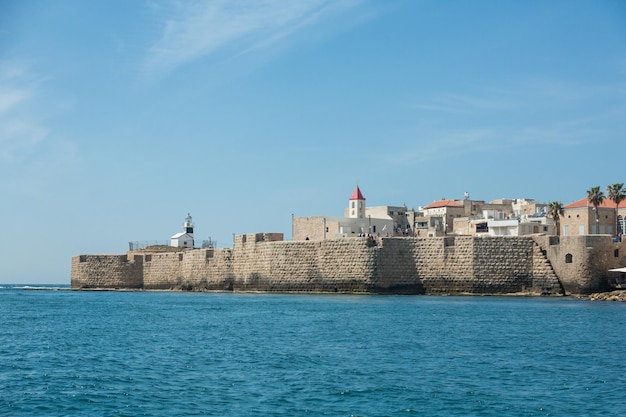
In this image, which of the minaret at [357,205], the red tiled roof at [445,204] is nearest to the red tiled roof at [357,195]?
the minaret at [357,205]

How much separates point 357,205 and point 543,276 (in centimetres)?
2091

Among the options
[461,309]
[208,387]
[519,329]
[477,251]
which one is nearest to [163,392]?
[208,387]

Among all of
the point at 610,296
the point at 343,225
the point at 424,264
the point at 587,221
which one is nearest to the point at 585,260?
the point at 610,296

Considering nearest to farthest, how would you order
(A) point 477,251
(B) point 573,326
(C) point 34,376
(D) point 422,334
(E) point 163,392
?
1. (E) point 163,392
2. (C) point 34,376
3. (D) point 422,334
4. (B) point 573,326
5. (A) point 477,251

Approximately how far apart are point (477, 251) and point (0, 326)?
20.4 metres

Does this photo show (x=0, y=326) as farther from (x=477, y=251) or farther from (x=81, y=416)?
(x=477, y=251)

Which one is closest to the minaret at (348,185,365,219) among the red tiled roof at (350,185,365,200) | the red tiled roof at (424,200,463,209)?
the red tiled roof at (350,185,365,200)

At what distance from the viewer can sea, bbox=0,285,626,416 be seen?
1326 cm

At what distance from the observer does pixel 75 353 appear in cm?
1933

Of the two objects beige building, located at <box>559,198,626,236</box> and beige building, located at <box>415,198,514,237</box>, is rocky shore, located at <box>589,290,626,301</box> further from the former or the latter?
beige building, located at <box>415,198,514,237</box>

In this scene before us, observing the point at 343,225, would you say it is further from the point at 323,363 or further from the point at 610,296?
the point at 323,363

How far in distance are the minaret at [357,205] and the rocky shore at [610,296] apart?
73.4 ft

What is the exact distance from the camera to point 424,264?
38812 millimetres

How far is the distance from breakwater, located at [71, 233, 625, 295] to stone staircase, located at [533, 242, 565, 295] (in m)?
0.04
